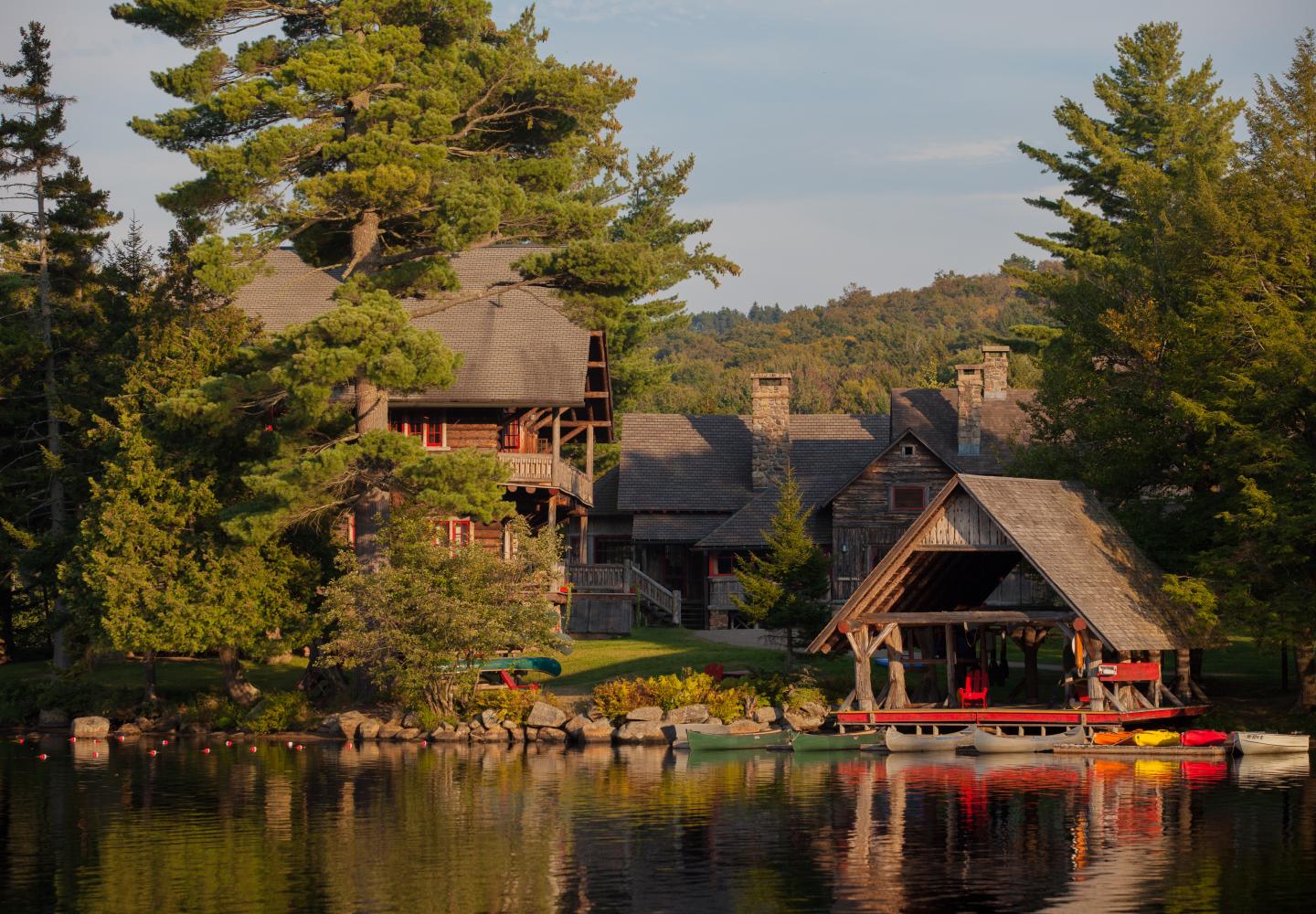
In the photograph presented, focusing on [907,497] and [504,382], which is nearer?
[504,382]

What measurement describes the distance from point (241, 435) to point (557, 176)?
11.3 metres

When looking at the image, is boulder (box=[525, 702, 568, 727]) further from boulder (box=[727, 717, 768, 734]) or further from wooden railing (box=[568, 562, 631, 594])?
wooden railing (box=[568, 562, 631, 594])

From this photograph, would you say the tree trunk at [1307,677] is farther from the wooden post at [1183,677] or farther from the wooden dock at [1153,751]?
the wooden dock at [1153,751]

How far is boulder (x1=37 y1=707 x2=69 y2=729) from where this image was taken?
1778 inches

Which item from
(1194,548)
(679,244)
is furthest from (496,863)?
(679,244)

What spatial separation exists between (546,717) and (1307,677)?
18.2 m

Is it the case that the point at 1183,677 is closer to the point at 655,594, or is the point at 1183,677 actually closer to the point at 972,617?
the point at 972,617

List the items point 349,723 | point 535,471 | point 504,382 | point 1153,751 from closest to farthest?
point 1153,751 < point 349,723 < point 535,471 < point 504,382

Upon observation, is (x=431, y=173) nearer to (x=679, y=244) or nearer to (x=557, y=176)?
(x=557, y=176)

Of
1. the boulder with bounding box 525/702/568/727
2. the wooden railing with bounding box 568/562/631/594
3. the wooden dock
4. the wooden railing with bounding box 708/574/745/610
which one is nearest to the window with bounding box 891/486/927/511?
the wooden railing with bounding box 708/574/745/610

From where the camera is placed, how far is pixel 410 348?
40.2m

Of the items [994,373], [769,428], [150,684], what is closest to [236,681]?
[150,684]

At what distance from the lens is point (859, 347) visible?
146 metres

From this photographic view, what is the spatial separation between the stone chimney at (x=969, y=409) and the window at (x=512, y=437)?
1723 cm
